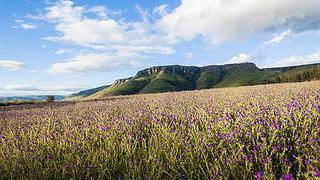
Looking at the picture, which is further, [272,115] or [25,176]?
[272,115]

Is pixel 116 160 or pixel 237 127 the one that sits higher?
pixel 237 127

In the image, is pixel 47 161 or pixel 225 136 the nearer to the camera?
pixel 225 136

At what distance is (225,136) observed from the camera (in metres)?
3.57

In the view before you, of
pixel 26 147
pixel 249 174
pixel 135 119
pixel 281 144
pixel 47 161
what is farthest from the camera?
pixel 135 119

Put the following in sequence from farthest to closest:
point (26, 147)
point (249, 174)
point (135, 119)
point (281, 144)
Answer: point (135, 119) < point (26, 147) < point (281, 144) < point (249, 174)

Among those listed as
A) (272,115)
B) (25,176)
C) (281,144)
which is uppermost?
(272,115)

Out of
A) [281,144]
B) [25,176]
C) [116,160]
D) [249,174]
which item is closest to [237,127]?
[281,144]

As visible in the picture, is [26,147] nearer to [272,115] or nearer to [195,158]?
[195,158]

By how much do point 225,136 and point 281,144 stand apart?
570 mm

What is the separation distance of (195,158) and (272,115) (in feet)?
3.75

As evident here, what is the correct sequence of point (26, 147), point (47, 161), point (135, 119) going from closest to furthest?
point (47, 161) → point (26, 147) → point (135, 119)

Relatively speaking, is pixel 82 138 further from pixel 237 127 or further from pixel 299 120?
pixel 299 120

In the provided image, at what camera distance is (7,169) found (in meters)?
3.82

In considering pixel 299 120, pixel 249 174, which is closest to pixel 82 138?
pixel 249 174
